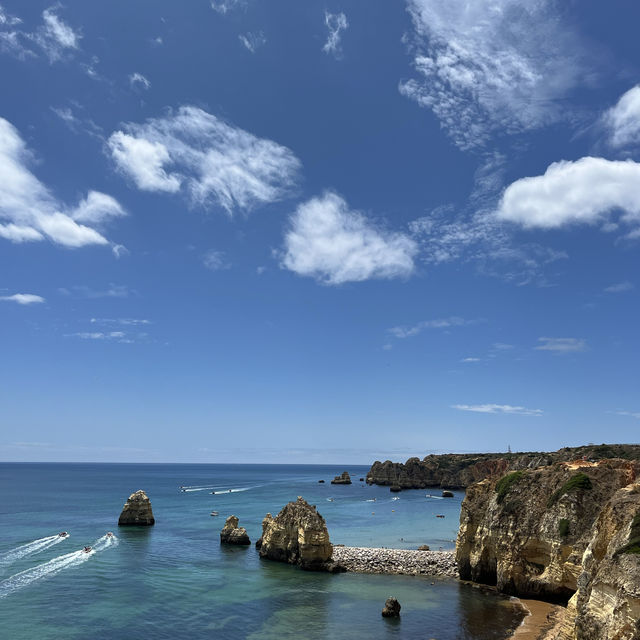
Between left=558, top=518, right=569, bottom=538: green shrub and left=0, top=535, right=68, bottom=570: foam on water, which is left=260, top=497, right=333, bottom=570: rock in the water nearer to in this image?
left=558, top=518, right=569, bottom=538: green shrub

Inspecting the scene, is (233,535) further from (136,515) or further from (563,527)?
(563,527)

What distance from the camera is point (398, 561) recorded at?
5703cm

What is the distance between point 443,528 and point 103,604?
63.1 m

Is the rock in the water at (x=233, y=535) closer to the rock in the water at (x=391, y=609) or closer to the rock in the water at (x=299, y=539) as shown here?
the rock in the water at (x=299, y=539)

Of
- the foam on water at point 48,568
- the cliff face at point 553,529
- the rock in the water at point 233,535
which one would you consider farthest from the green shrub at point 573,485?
the foam on water at point 48,568

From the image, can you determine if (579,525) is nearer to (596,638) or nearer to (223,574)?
(596,638)

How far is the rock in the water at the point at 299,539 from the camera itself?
54.7 metres

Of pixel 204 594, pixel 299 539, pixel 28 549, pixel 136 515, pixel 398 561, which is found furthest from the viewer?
pixel 136 515

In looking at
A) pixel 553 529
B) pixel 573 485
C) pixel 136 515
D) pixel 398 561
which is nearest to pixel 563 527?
pixel 553 529

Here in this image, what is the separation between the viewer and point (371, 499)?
150125mm

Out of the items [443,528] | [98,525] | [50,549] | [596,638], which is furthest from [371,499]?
[596,638]

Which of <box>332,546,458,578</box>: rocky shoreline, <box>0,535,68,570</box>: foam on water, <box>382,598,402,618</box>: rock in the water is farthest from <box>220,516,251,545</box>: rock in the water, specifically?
<box>382,598,402,618</box>: rock in the water

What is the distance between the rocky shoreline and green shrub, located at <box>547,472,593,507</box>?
1529 centimetres

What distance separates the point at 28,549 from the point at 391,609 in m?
53.4
